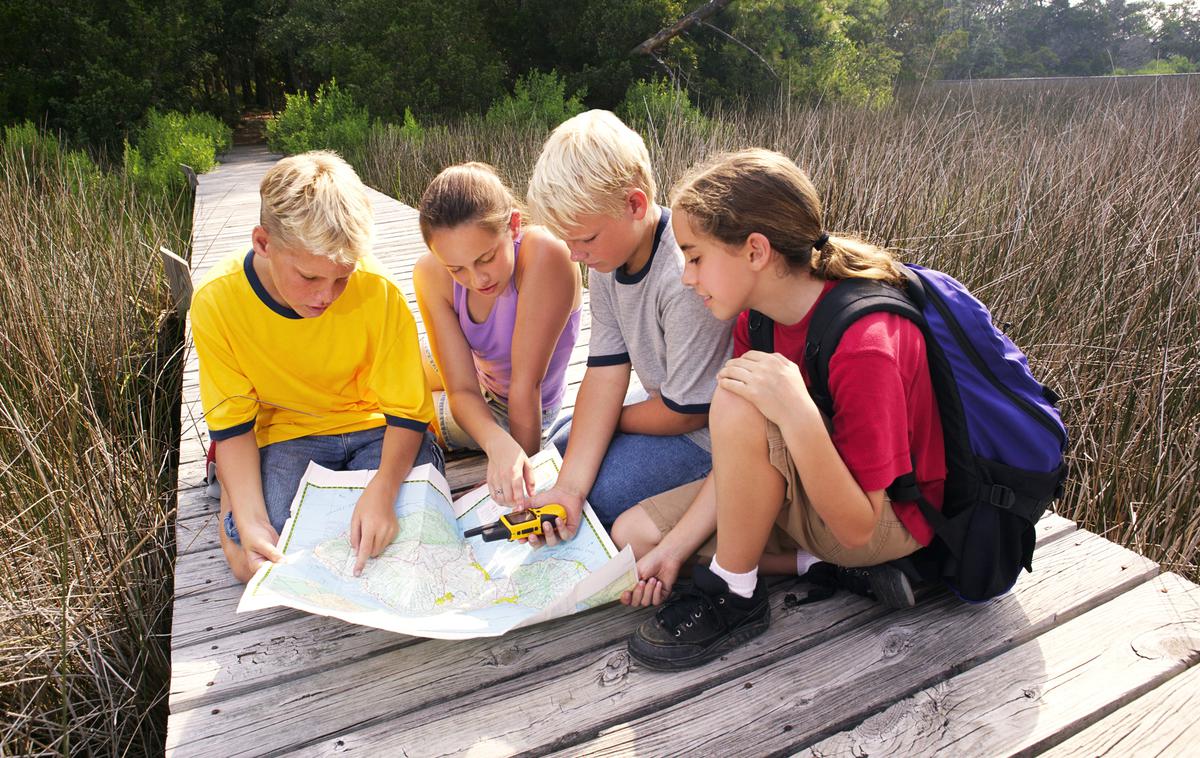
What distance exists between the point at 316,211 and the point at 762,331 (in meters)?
1.07

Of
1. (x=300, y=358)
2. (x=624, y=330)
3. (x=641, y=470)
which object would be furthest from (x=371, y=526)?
(x=624, y=330)

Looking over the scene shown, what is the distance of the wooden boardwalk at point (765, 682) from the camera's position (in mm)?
1494

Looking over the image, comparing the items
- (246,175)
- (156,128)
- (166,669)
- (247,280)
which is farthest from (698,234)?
(156,128)

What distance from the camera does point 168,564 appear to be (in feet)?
7.91

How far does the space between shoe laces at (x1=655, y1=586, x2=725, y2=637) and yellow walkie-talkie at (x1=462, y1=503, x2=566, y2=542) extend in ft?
1.14

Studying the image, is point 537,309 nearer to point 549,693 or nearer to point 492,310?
point 492,310

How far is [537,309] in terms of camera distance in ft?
7.75

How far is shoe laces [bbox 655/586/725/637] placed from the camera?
5.57ft

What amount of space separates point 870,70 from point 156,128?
11.2m

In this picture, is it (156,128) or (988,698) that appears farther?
(156,128)

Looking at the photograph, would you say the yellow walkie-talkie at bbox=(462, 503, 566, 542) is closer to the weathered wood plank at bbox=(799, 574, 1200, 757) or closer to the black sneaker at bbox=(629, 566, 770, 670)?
the black sneaker at bbox=(629, 566, 770, 670)

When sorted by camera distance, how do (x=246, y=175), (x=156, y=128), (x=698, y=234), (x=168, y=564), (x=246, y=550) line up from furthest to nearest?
(x=156, y=128) → (x=246, y=175) → (x=168, y=564) → (x=246, y=550) → (x=698, y=234)

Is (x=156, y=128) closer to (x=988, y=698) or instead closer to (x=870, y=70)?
(x=870, y=70)

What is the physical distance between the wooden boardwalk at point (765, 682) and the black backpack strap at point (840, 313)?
21.4 inches
